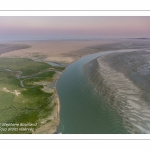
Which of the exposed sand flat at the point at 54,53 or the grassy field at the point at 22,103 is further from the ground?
the exposed sand flat at the point at 54,53

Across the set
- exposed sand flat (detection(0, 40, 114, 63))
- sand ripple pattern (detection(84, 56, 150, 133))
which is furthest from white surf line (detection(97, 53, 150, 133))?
exposed sand flat (detection(0, 40, 114, 63))

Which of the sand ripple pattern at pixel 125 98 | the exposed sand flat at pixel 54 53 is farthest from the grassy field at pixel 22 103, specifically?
the exposed sand flat at pixel 54 53

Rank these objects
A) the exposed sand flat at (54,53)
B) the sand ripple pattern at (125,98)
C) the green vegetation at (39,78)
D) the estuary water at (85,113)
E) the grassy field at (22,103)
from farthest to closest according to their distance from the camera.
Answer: the exposed sand flat at (54,53) → the green vegetation at (39,78) → the grassy field at (22,103) → the sand ripple pattern at (125,98) → the estuary water at (85,113)

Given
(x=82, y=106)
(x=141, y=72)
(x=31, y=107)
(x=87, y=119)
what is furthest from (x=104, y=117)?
→ (x=141, y=72)

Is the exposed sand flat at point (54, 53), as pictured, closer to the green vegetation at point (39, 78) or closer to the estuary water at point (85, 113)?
the green vegetation at point (39, 78)

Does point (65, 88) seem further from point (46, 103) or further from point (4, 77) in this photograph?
point (4, 77)

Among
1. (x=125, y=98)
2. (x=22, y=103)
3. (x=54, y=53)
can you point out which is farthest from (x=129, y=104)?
(x=54, y=53)

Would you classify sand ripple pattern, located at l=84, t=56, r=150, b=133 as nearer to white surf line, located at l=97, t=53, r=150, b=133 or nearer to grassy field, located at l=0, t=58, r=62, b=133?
white surf line, located at l=97, t=53, r=150, b=133
